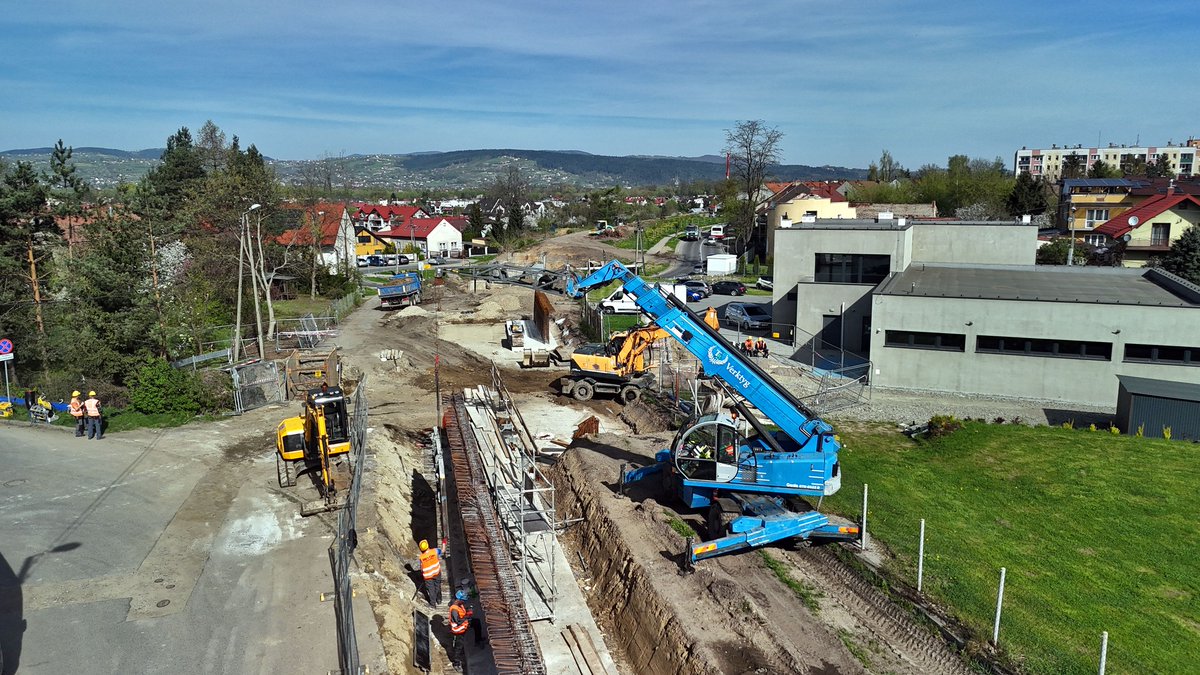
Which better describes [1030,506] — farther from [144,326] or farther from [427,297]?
[427,297]

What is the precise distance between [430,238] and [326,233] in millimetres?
26038

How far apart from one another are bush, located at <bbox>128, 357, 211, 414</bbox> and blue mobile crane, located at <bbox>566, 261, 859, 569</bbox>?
1447 centimetres

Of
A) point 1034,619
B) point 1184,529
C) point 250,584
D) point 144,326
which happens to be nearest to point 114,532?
point 250,584

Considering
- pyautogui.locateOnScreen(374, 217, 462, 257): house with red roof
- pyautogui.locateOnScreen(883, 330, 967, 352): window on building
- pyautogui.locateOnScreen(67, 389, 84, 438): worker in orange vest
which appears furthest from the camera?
pyautogui.locateOnScreen(374, 217, 462, 257): house with red roof

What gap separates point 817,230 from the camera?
3194 centimetres

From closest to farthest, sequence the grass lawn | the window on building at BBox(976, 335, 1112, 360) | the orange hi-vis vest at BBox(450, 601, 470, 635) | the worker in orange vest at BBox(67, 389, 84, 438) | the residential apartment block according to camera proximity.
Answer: the orange hi-vis vest at BBox(450, 601, 470, 635)
the worker in orange vest at BBox(67, 389, 84, 438)
the window on building at BBox(976, 335, 1112, 360)
the grass lawn
the residential apartment block

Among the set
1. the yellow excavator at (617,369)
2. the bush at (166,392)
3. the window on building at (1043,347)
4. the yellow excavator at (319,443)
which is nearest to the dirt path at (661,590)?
the yellow excavator at (319,443)

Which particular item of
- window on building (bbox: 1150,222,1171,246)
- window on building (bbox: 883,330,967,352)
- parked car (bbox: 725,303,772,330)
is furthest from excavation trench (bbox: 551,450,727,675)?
window on building (bbox: 1150,222,1171,246)

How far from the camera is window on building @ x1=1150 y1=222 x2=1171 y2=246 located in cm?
5044

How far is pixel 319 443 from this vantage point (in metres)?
15.9

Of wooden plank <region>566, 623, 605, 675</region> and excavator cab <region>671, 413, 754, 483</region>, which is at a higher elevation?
excavator cab <region>671, 413, 754, 483</region>

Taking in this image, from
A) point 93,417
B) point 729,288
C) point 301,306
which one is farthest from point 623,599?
point 301,306

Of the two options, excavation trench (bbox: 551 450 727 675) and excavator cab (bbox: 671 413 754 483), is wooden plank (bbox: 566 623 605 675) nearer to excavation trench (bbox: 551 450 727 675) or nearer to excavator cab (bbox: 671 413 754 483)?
excavation trench (bbox: 551 450 727 675)

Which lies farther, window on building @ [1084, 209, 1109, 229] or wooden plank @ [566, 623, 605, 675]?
window on building @ [1084, 209, 1109, 229]
